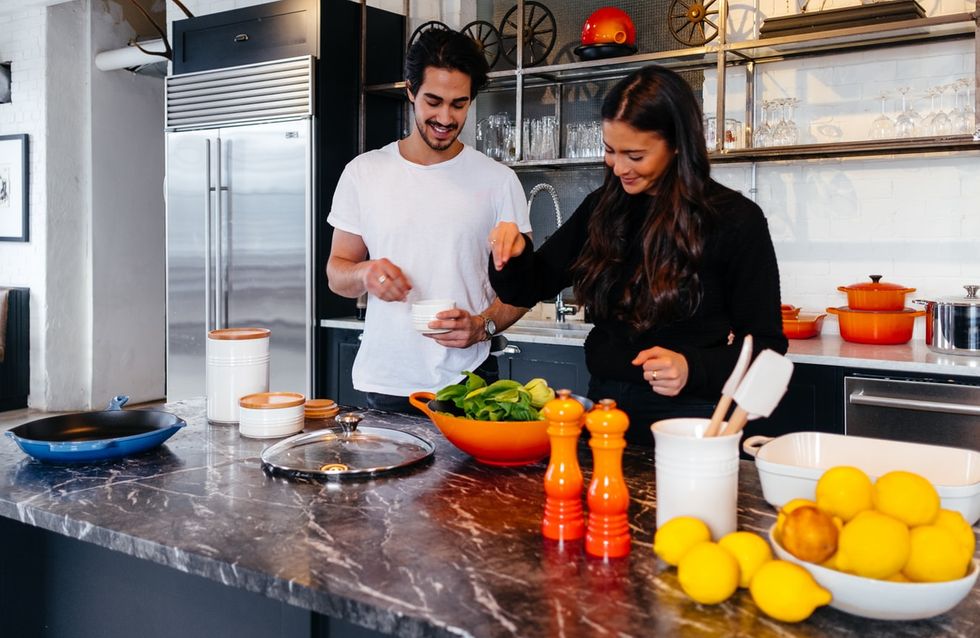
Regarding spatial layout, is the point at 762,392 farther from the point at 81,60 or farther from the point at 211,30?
the point at 81,60

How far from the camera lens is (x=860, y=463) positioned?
148 centimetres

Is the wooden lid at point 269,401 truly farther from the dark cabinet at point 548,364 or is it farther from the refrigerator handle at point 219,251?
the refrigerator handle at point 219,251

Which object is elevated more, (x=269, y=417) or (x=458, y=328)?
(x=458, y=328)

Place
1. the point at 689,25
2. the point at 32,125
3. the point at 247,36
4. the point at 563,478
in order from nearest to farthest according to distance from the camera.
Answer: the point at 563,478 → the point at 689,25 → the point at 247,36 → the point at 32,125

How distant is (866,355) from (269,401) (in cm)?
220

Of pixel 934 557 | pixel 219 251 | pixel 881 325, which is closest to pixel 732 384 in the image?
pixel 934 557

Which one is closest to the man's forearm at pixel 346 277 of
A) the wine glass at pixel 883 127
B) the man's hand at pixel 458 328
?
the man's hand at pixel 458 328

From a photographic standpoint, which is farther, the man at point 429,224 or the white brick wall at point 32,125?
the white brick wall at point 32,125

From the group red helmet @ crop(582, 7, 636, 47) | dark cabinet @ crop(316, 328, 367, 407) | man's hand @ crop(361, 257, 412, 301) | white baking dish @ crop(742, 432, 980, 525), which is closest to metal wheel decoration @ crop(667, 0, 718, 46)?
red helmet @ crop(582, 7, 636, 47)

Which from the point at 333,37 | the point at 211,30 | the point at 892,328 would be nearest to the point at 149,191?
the point at 211,30

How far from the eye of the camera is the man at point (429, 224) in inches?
99.0

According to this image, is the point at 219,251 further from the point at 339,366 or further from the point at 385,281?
the point at 385,281

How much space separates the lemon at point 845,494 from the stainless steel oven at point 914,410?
215cm

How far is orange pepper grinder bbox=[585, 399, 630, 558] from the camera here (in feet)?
4.02
